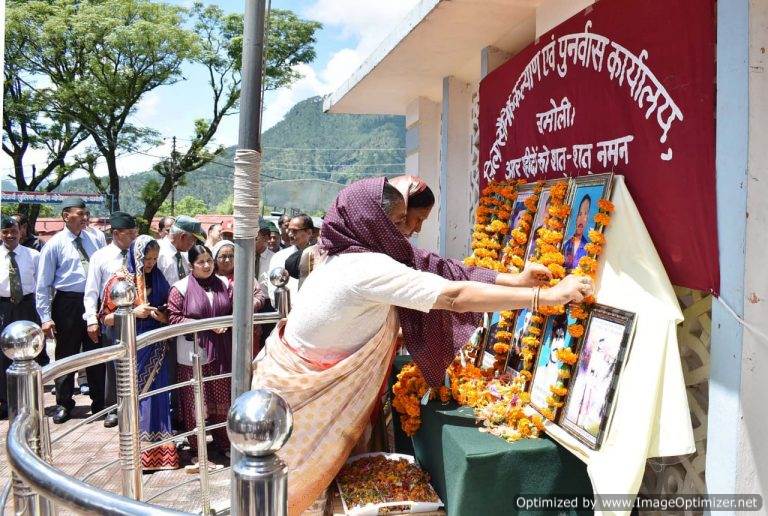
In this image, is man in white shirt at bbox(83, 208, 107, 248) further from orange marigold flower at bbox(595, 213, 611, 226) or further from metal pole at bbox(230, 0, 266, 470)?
orange marigold flower at bbox(595, 213, 611, 226)

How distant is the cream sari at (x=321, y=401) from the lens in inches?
94.0

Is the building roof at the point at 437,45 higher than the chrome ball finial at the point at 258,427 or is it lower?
higher

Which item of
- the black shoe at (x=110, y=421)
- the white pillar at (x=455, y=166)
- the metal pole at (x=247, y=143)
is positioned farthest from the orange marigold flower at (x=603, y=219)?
the black shoe at (x=110, y=421)

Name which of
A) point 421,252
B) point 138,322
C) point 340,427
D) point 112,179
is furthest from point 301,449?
point 112,179

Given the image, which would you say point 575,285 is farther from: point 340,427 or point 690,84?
point 340,427

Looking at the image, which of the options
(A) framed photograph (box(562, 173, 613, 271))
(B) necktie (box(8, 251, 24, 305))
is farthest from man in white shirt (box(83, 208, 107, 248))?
(A) framed photograph (box(562, 173, 613, 271))

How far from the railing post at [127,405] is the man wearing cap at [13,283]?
3.45 metres

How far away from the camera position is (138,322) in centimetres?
478

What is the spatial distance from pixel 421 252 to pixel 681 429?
4.16 ft

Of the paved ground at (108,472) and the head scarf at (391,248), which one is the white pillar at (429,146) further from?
the head scarf at (391,248)

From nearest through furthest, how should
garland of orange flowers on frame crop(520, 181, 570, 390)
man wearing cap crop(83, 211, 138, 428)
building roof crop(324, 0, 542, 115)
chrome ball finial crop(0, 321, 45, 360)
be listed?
chrome ball finial crop(0, 321, 45, 360)
garland of orange flowers on frame crop(520, 181, 570, 390)
building roof crop(324, 0, 542, 115)
man wearing cap crop(83, 211, 138, 428)

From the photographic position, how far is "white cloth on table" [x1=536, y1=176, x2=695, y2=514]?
6.79 ft

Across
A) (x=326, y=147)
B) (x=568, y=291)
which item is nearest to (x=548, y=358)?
(x=568, y=291)

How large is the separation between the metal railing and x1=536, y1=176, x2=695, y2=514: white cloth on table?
144 cm
